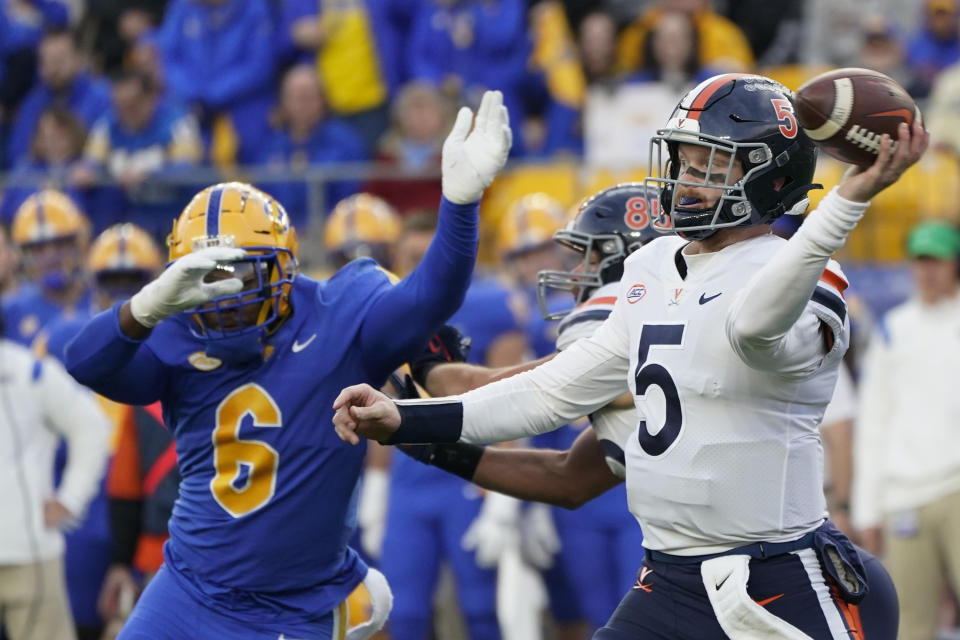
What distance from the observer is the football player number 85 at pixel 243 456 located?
4125 mm

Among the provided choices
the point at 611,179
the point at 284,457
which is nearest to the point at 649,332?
the point at 284,457

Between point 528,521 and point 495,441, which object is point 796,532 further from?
point 528,521

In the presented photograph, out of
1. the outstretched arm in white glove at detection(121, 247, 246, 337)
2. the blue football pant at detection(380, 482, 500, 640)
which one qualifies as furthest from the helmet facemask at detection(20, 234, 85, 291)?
the outstretched arm in white glove at detection(121, 247, 246, 337)

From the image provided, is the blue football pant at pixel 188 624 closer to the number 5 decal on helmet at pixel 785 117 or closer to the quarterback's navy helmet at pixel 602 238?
the quarterback's navy helmet at pixel 602 238

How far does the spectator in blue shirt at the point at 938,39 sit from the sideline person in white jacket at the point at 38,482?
5392 millimetres

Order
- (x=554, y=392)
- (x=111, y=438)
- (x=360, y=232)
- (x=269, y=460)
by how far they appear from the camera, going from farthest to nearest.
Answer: (x=360, y=232) < (x=111, y=438) < (x=269, y=460) < (x=554, y=392)

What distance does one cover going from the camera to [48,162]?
34.5 feet

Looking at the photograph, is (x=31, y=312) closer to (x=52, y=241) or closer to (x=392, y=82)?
(x=52, y=241)

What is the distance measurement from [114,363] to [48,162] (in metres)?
6.88

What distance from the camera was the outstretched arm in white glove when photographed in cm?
385

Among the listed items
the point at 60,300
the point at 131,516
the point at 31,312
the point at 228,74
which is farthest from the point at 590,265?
the point at 228,74

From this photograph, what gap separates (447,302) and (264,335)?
566mm

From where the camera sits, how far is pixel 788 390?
3344 mm

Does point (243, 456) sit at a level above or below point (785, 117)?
below
